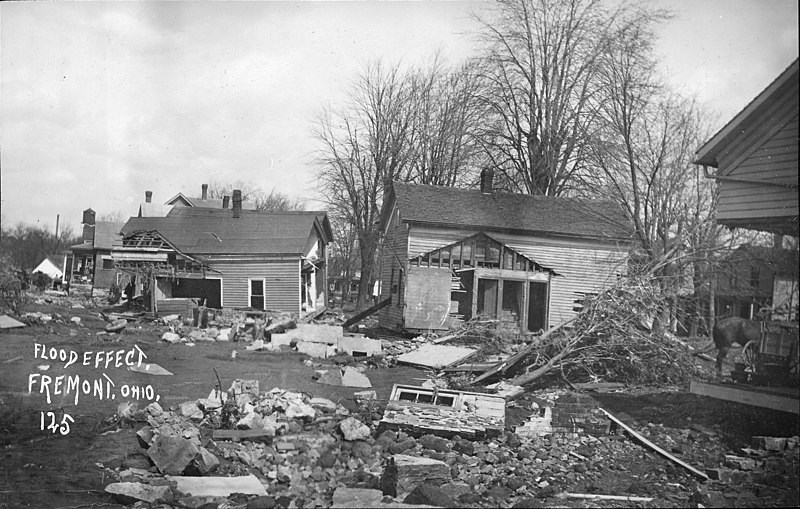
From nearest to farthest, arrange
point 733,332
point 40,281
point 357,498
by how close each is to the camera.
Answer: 1. point 357,498
2. point 733,332
3. point 40,281

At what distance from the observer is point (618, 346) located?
520 centimetres

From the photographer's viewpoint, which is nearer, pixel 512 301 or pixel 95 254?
pixel 512 301

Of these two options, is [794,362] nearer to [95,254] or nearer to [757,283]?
[757,283]

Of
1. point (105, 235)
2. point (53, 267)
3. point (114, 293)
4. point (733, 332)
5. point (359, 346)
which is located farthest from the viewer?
point (53, 267)

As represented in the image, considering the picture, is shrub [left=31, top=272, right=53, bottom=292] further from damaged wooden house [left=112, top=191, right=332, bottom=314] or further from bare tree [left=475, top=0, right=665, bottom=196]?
bare tree [left=475, top=0, right=665, bottom=196]

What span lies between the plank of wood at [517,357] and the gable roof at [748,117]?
1.65 metres

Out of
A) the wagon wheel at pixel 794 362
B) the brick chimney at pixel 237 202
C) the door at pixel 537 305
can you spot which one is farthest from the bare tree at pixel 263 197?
the wagon wheel at pixel 794 362

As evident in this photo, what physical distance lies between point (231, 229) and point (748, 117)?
4289 mm

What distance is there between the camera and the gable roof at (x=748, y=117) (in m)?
4.32

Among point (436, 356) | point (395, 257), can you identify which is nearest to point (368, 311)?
point (395, 257)

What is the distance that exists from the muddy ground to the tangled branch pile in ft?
0.60

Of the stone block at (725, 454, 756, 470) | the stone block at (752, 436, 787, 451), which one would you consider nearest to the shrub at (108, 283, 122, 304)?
the stone block at (725, 454, 756, 470)

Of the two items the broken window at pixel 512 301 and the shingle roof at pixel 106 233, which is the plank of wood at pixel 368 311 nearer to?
the broken window at pixel 512 301

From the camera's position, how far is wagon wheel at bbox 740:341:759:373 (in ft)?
15.2
